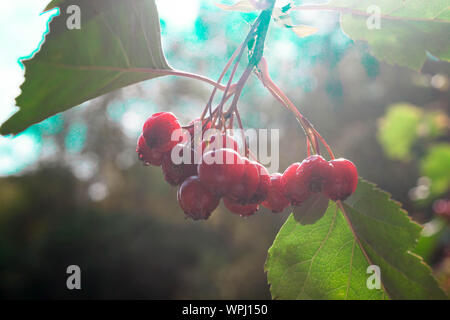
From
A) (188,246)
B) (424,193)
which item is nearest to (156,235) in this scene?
(188,246)

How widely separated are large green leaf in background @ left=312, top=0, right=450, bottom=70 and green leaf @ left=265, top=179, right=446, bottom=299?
21.2 inches

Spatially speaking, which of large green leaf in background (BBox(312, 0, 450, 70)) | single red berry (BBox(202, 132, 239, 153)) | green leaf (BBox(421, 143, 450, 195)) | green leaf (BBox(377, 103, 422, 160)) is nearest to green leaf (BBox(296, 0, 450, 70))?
large green leaf in background (BBox(312, 0, 450, 70))

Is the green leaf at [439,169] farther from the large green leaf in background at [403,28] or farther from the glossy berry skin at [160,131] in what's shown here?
the glossy berry skin at [160,131]

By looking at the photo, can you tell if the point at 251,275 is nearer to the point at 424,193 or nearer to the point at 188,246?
the point at 188,246

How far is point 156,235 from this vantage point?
416 inches

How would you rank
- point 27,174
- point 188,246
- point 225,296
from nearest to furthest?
point 225,296, point 188,246, point 27,174

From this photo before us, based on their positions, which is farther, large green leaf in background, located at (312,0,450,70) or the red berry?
large green leaf in background, located at (312,0,450,70)

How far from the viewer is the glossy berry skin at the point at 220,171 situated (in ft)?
2.60

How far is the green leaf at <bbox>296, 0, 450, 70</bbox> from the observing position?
1103 millimetres

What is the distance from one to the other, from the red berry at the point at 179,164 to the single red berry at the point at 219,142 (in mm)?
50

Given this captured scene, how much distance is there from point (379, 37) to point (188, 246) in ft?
31.7

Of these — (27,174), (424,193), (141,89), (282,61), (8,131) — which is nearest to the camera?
(8,131)

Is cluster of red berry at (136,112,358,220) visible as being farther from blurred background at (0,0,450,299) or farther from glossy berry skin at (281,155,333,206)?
blurred background at (0,0,450,299)

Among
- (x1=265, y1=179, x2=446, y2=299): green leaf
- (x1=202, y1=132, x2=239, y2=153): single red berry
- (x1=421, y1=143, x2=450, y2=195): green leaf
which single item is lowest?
(x1=265, y1=179, x2=446, y2=299): green leaf
